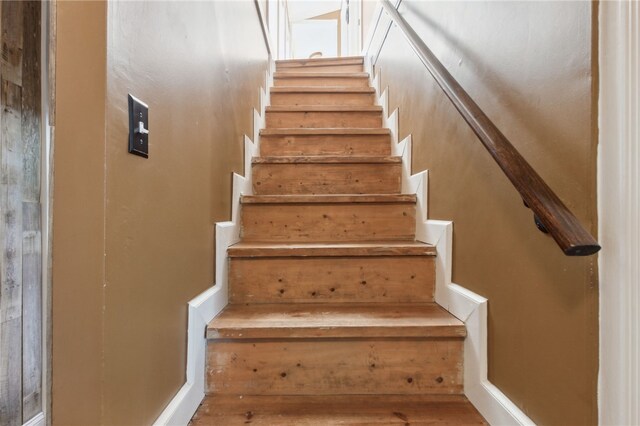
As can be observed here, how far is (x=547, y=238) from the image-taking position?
0.71 meters

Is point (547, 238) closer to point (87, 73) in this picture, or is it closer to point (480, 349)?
point (480, 349)

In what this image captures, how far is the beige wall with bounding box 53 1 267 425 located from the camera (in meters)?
0.57

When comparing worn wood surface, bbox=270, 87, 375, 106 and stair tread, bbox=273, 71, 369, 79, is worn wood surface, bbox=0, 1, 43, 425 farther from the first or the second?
stair tread, bbox=273, 71, 369, 79

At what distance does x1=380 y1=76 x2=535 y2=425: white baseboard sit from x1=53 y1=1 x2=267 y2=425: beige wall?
0.82 metres

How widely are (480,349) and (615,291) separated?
47 centimetres

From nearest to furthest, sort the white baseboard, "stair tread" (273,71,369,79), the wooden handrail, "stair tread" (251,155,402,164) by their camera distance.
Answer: the wooden handrail < the white baseboard < "stair tread" (251,155,402,164) < "stair tread" (273,71,369,79)

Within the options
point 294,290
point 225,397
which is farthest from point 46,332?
point 294,290

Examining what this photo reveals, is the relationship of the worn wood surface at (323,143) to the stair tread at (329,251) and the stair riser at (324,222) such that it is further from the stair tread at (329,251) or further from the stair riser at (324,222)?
the stair tread at (329,251)

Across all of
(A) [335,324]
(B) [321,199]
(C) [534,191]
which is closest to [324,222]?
(B) [321,199]

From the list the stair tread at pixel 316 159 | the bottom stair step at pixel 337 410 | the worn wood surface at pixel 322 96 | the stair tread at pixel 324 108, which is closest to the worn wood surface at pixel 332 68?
the worn wood surface at pixel 322 96

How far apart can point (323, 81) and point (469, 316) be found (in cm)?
243

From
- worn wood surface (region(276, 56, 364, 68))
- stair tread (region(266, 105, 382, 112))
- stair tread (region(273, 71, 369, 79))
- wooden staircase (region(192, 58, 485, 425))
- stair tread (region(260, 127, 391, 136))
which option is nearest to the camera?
wooden staircase (region(192, 58, 485, 425))

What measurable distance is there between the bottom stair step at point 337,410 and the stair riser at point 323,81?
252cm

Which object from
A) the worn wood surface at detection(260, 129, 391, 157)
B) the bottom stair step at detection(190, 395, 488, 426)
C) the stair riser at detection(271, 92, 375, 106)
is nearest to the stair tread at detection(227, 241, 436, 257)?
the bottom stair step at detection(190, 395, 488, 426)
